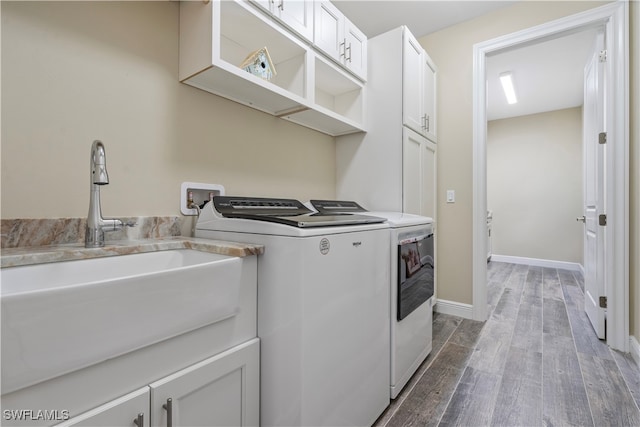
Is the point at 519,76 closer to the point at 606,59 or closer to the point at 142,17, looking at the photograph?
the point at 606,59

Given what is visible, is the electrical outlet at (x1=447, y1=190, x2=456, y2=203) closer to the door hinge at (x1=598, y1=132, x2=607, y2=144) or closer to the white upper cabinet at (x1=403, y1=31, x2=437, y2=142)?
the white upper cabinet at (x1=403, y1=31, x2=437, y2=142)

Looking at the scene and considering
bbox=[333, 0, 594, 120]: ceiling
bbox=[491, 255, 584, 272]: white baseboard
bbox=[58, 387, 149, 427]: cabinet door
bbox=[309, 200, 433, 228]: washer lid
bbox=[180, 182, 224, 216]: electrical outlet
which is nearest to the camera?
bbox=[58, 387, 149, 427]: cabinet door

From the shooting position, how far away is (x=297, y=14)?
5.26 ft

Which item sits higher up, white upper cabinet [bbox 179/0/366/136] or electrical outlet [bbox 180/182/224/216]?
white upper cabinet [bbox 179/0/366/136]

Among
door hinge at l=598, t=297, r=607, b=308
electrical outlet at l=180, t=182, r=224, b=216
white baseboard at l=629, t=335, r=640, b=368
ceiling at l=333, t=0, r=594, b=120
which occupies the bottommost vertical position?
white baseboard at l=629, t=335, r=640, b=368

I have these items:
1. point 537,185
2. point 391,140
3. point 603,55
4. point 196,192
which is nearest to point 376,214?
point 391,140

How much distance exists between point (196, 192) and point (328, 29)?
4.32 ft

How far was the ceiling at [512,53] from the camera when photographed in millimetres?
2408

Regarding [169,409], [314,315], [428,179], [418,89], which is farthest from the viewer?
[428,179]

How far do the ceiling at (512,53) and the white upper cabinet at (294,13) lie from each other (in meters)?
0.87

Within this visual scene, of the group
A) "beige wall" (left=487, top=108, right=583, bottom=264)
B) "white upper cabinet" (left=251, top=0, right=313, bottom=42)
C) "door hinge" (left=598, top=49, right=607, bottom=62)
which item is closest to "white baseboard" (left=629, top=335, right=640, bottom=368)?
"door hinge" (left=598, top=49, right=607, bottom=62)

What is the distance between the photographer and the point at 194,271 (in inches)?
33.1

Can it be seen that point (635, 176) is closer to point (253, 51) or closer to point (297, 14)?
point (297, 14)

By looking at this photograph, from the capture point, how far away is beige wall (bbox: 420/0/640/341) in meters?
2.48
